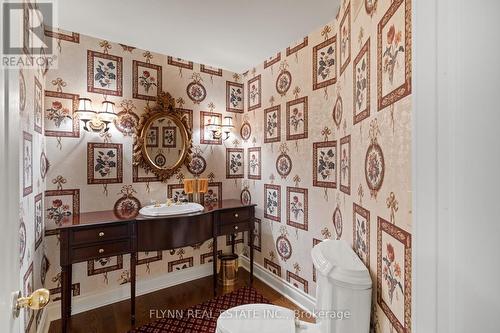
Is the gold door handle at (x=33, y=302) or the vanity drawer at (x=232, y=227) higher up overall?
the gold door handle at (x=33, y=302)

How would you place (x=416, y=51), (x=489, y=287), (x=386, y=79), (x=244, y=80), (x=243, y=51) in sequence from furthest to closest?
1. (x=244, y=80)
2. (x=243, y=51)
3. (x=386, y=79)
4. (x=416, y=51)
5. (x=489, y=287)

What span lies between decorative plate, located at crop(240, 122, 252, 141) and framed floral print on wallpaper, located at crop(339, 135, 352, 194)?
4.58ft

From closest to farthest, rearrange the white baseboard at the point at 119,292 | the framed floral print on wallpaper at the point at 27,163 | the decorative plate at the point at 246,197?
the framed floral print on wallpaper at the point at 27,163 → the white baseboard at the point at 119,292 → the decorative plate at the point at 246,197

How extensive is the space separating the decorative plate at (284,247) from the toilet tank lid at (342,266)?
116 cm

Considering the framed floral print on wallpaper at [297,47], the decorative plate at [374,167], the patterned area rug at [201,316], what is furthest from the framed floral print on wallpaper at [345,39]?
the patterned area rug at [201,316]

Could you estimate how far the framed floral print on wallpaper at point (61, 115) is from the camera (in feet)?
6.39

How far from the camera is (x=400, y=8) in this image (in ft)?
2.53

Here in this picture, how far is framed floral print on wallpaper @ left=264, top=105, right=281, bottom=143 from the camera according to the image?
8.14 feet

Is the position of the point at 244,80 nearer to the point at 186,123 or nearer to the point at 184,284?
the point at 186,123

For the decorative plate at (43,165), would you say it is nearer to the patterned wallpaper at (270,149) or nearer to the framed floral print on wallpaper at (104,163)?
the patterned wallpaper at (270,149)

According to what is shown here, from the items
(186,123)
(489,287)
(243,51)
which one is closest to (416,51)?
(489,287)

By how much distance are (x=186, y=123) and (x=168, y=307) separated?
1.83m

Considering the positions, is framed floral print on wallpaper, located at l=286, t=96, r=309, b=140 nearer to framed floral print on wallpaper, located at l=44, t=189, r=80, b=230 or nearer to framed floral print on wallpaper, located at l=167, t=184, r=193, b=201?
framed floral print on wallpaper, located at l=167, t=184, r=193, b=201

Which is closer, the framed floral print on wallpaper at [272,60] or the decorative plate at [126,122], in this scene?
the decorative plate at [126,122]
